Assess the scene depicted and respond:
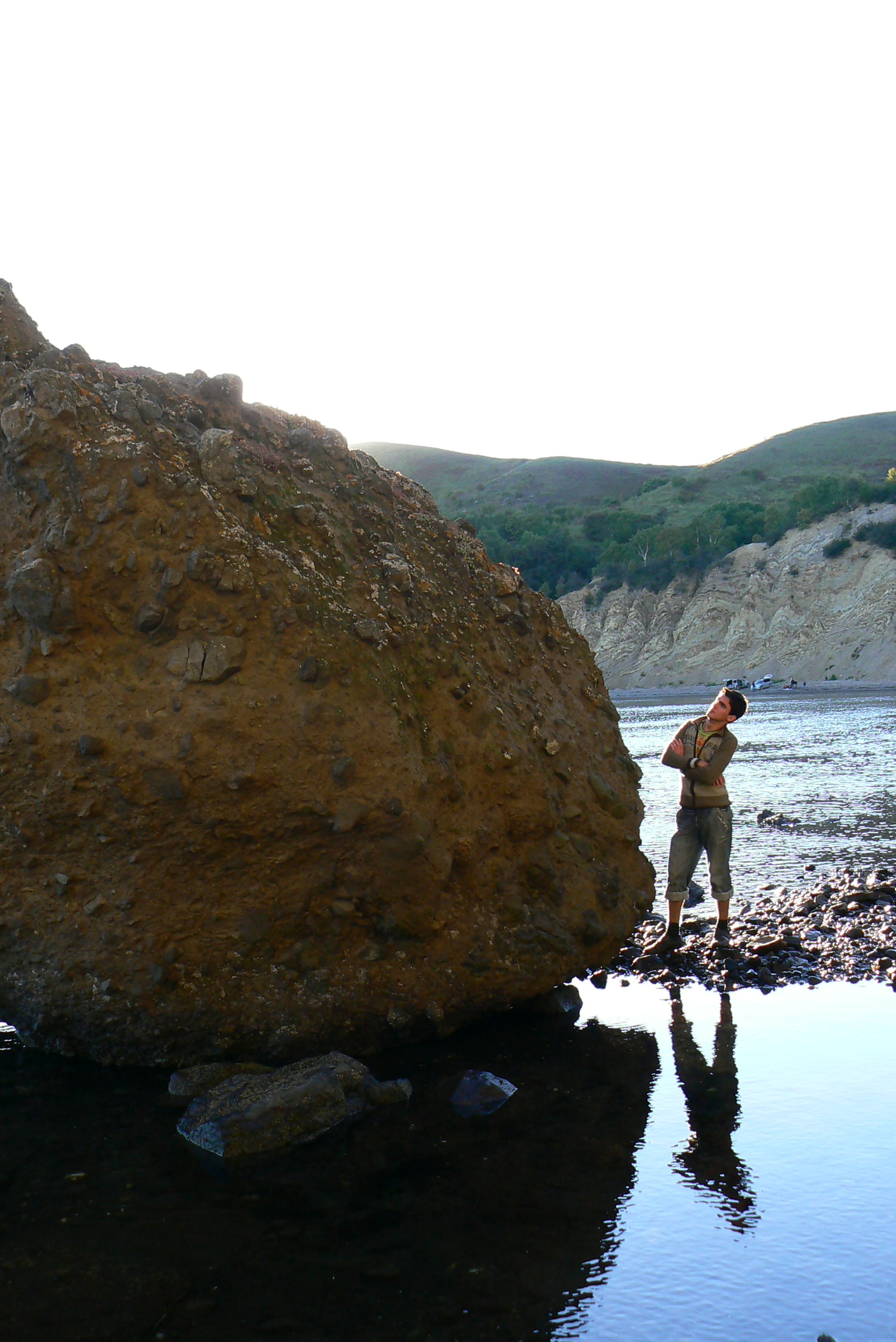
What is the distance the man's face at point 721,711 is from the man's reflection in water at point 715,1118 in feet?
6.59

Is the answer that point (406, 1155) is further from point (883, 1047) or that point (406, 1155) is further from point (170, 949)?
point (883, 1047)

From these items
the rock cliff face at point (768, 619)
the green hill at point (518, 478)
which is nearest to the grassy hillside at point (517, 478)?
the green hill at point (518, 478)

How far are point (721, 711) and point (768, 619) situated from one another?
51.0 m

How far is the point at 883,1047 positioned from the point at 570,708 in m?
2.78

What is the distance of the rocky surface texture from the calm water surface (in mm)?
541

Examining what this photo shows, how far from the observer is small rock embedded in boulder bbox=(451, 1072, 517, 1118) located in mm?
5113

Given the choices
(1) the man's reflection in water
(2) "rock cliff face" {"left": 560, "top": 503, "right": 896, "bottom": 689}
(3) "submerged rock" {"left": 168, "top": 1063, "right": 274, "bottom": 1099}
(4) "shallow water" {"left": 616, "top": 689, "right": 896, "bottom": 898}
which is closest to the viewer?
(1) the man's reflection in water

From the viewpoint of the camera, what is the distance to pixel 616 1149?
4758mm

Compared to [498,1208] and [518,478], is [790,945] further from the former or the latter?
[518,478]

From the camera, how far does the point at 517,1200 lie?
428 cm

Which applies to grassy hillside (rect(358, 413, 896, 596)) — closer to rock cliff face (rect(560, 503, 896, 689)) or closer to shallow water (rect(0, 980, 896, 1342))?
rock cliff face (rect(560, 503, 896, 689))

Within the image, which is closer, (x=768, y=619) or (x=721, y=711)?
(x=721, y=711)

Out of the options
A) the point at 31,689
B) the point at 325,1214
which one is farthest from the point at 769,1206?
Result: the point at 31,689

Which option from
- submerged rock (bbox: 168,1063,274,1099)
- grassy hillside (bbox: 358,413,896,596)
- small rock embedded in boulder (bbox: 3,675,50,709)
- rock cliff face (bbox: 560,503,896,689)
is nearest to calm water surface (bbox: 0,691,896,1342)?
submerged rock (bbox: 168,1063,274,1099)
